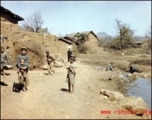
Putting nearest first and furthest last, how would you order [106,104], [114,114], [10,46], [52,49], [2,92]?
[114,114] → [106,104] → [2,92] → [10,46] → [52,49]

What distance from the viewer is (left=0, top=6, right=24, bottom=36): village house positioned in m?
15.5

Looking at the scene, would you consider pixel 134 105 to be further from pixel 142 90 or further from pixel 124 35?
pixel 124 35

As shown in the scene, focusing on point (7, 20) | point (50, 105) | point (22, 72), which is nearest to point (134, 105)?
point (50, 105)

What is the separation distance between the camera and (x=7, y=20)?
1761 centimetres

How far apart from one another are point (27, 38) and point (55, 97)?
9073 mm

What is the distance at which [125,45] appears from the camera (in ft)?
154

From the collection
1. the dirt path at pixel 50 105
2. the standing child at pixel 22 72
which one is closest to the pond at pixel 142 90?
the dirt path at pixel 50 105

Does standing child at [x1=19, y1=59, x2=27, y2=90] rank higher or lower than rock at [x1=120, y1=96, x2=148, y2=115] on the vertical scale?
higher

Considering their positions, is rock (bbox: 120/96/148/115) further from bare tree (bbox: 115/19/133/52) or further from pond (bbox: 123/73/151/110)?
bare tree (bbox: 115/19/133/52)

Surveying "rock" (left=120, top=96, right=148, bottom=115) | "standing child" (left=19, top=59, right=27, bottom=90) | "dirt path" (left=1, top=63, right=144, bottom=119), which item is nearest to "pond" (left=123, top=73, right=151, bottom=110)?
"rock" (left=120, top=96, right=148, bottom=115)

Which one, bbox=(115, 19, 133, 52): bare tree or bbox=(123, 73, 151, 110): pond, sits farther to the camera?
bbox=(115, 19, 133, 52): bare tree

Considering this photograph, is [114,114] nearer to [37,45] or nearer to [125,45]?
[37,45]

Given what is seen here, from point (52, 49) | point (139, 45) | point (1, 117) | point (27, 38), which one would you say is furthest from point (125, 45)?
point (1, 117)

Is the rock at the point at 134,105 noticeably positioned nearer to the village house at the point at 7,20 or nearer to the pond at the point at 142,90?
the pond at the point at 142,90
